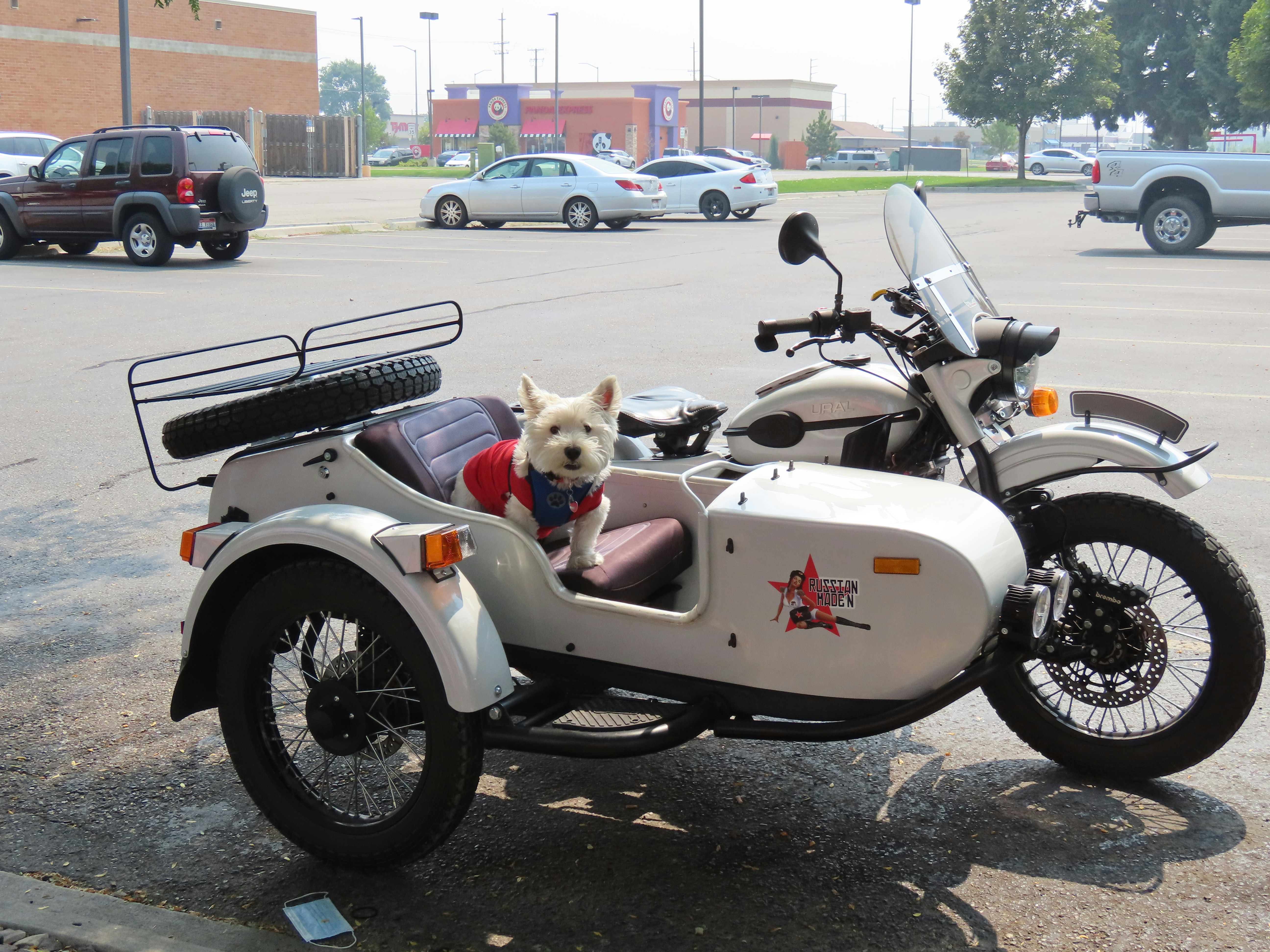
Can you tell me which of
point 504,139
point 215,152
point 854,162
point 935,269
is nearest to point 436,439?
point 935,269

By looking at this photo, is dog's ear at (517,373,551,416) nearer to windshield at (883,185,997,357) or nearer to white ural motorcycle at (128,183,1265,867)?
white ural motorcycle at (128,183,1265,867)

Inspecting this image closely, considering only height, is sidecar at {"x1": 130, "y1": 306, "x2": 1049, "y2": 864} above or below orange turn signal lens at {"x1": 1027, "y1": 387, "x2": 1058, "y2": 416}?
below

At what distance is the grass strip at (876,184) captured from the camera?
45.6m

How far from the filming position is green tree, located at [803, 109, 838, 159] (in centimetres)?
9769

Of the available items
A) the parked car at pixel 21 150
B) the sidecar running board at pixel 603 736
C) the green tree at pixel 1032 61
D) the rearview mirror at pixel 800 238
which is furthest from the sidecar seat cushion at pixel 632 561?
the green tree at pixel 1032 61

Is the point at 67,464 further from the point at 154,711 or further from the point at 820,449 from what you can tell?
the point at 820,449

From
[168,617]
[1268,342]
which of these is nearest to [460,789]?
[168,617]

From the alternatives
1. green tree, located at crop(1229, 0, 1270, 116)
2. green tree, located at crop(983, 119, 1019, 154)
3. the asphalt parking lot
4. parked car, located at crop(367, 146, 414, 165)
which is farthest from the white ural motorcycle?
green tree, located at crop(983, 119, 1019, 154)

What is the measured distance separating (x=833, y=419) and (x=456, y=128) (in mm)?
104592

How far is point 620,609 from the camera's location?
3363 mm

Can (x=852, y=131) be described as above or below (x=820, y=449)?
above

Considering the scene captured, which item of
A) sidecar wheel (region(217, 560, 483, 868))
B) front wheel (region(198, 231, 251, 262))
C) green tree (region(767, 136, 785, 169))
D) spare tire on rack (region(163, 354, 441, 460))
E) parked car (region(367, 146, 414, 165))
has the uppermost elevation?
green tree (region(767, 136, 785, 169))

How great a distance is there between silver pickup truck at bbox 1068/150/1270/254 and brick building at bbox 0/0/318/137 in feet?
138

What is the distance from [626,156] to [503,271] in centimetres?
5177
